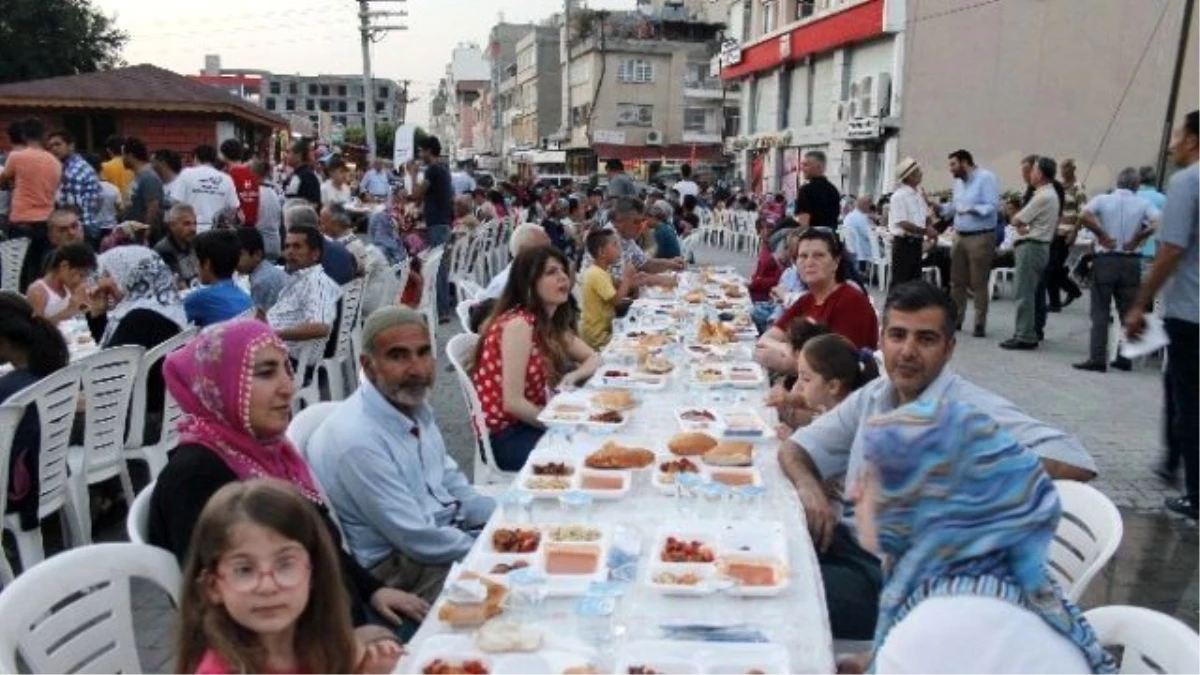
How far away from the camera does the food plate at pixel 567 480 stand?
Answer: 9.81 ft

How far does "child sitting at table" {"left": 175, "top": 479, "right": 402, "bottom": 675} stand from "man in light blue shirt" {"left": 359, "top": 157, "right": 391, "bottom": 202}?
15.5m

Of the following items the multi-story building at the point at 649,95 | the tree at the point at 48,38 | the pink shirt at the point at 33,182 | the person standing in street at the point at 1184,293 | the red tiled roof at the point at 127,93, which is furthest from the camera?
the multi-story building at the point at 649,95

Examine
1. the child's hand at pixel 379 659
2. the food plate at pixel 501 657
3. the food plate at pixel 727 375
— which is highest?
the food plate at pixel 727 375

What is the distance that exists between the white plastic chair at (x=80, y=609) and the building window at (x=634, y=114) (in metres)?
47.6

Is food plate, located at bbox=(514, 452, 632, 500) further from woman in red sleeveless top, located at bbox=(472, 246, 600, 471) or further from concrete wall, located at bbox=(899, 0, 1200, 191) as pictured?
concrete wall, located at bbox=(899, 0, 1200, 191)

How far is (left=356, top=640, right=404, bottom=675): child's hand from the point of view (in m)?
2.06

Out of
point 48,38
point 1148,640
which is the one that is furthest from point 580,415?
point 48,38

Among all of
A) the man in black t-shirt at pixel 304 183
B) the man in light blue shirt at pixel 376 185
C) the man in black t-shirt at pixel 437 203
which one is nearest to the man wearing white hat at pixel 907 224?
the man in black t-shirt at pixel 437 203

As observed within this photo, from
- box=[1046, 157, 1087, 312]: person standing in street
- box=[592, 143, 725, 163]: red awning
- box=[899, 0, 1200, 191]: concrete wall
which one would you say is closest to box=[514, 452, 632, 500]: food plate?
box=[1046, 157, 1087, 312]: person standing in street

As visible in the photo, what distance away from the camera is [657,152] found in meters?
48.3

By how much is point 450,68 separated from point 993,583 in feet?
380

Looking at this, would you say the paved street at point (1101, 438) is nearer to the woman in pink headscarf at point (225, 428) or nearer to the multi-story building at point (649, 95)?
the woman in pink headscarf at point (225, 428)

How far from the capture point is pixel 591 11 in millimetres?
49062

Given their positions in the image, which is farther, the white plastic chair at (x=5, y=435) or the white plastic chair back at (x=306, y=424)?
the white plastic chair at (x=5, y=435)
